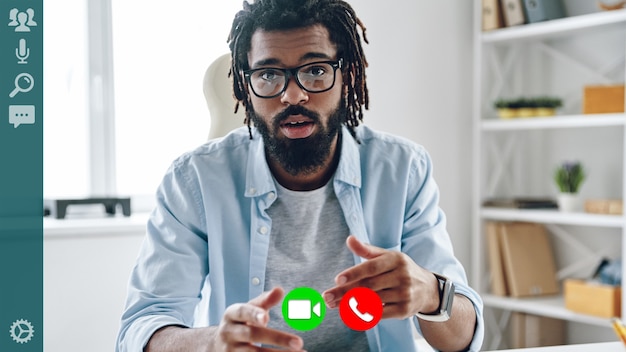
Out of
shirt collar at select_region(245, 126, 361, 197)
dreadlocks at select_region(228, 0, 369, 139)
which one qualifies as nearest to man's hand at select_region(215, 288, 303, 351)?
shirt collar at select_region(245, 126, 361, 197)

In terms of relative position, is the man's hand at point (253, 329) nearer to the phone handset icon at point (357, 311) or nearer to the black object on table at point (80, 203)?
the phone handset icon at point (357, 311)

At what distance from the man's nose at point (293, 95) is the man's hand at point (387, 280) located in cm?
39

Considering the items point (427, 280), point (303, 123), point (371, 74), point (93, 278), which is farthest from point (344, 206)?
point (371, 74)

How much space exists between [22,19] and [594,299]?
2.41 meters

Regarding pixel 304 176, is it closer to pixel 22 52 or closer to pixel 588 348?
pixel 588 348

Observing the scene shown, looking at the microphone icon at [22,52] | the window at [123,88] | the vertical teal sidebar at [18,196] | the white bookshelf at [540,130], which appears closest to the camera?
the vertical teal sidebar at [18,196]

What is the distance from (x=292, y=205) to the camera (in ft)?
4.70

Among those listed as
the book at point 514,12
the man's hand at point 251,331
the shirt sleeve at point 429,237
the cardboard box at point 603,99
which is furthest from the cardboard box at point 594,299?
the man's hand at point 251,331

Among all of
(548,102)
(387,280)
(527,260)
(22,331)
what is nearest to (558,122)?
(548,102)

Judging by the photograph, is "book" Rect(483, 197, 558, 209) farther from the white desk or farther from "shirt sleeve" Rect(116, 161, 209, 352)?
"shirt sleeve" Rect(116, 161, 209, 352)

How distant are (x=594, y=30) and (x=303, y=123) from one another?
211 centimetres

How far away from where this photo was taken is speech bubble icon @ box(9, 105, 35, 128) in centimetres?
232

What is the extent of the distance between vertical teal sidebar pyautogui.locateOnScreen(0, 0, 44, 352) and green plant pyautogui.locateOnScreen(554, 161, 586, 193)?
2.10m

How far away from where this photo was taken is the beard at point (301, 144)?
139cm
